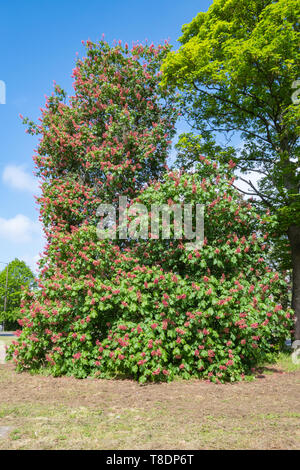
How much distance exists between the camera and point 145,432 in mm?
4293

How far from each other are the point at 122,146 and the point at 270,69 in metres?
4.67

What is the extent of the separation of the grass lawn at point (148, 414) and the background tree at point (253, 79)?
17.7 ft

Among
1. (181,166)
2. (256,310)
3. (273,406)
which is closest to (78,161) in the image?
(181,166)

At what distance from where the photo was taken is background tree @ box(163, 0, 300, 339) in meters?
9.31

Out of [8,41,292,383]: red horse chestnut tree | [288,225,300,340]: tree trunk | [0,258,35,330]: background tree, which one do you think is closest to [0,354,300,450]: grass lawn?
[8,41,292,383]: red horse chestnut tree

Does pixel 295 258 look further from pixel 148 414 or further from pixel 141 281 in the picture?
pixel 148 414

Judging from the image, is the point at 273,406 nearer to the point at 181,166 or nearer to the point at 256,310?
the point at 256,310

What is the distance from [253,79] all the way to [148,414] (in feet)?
30.4

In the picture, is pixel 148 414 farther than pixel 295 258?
No

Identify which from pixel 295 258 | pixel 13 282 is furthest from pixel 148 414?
pixel 13 282

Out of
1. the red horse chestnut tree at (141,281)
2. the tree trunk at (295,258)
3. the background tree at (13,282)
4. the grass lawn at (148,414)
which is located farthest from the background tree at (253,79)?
the background tree at (13,282)

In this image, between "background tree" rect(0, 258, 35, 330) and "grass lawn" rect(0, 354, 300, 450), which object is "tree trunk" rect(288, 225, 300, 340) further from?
"background tree" rect(0, 258, 35, 330)

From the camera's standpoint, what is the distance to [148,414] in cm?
512

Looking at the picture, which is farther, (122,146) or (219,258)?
(122,146)
